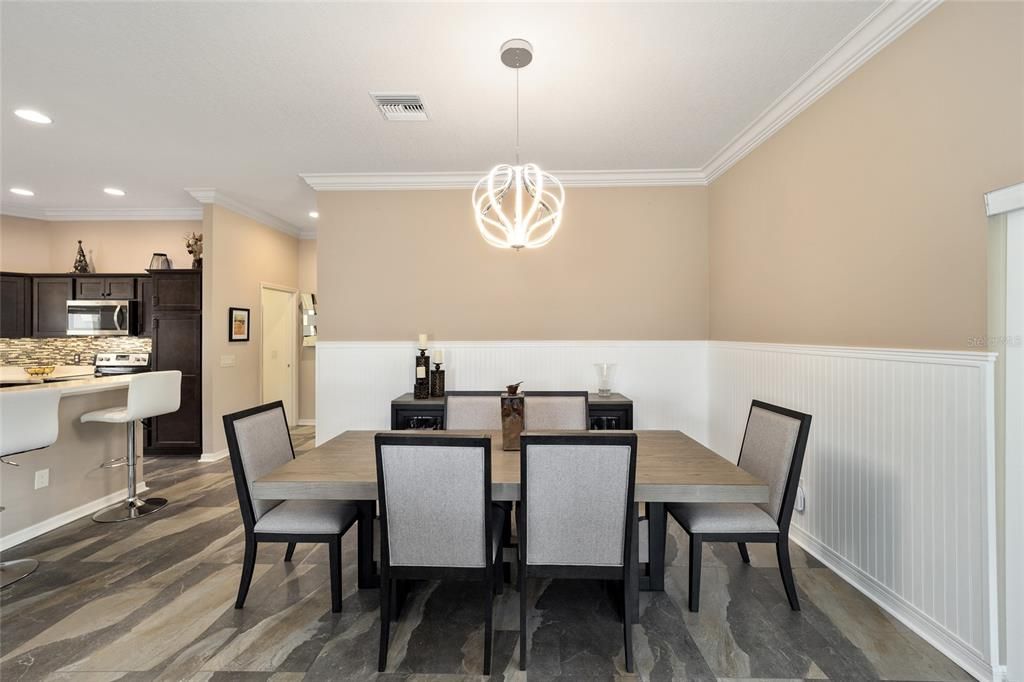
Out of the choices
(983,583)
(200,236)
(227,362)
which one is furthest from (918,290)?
(200,236)

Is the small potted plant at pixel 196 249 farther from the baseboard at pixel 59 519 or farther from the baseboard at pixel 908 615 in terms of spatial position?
the baseboard at pixel 908 615

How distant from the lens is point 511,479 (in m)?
1.79

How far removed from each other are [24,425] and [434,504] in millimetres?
2461

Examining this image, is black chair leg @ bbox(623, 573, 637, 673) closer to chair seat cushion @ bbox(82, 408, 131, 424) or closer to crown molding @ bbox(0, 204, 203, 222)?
chair seat cushion @ bbox(82, 408, 131, 424)

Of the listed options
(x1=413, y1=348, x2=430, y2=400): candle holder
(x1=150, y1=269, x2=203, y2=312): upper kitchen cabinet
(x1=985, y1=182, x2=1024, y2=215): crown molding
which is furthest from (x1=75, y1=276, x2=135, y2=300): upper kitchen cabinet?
(x1=985, y1=182, x2=1024, y2=215): crown molding

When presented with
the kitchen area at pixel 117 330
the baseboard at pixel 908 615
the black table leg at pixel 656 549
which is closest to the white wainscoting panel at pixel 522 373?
the kitchen area at pixel 117 330

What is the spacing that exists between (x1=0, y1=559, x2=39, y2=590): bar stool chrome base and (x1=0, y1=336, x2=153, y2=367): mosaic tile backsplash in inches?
116

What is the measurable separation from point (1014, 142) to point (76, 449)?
5.42 m

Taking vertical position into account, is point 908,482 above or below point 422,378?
below

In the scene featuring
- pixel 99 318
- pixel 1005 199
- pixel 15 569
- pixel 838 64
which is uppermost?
pixel 838 64

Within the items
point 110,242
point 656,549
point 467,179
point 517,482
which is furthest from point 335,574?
point 110,242

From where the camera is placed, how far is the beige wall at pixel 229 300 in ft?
15.1

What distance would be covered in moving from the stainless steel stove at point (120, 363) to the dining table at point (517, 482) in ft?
12.7

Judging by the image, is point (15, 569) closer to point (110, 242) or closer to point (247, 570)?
point (247, 570)
